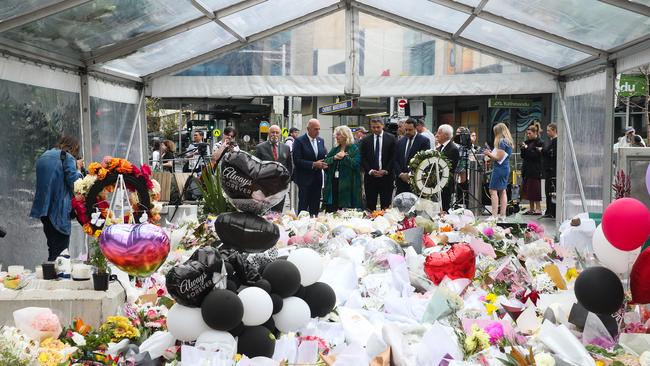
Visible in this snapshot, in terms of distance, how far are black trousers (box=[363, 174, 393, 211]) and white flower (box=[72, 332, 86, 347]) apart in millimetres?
5741

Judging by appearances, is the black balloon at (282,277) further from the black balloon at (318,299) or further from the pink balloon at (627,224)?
the pink balloon at (627,224)

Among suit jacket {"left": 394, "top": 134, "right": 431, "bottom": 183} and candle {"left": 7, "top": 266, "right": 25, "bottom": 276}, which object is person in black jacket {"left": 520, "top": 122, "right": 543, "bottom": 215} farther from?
candle {"left": 7, "top": 266, "right": 25, "bottom": 276}

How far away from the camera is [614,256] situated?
251 centimetres

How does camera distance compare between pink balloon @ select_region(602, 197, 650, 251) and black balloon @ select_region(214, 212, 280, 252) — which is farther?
black balloon @ select_region(214, 212, 280, 252)

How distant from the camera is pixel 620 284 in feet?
8.20

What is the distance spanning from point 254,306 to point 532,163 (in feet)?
28.1

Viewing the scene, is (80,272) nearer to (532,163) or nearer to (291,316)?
(291,316)

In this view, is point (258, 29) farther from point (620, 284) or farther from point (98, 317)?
point (620, 284)

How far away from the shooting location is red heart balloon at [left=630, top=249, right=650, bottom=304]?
2.44m

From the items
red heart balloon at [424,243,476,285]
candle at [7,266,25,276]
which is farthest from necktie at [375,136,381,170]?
candle at [7,266,25,276]

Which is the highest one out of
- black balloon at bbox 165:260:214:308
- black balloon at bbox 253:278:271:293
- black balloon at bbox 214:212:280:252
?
black balloon at bbox 214:212:280:252

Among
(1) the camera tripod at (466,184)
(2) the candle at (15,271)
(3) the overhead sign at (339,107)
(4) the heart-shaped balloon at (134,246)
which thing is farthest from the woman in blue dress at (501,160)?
(4) the heart-shaped balloon at (134,246)

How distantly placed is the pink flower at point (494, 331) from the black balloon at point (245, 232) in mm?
891

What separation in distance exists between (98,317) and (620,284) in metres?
2.05
